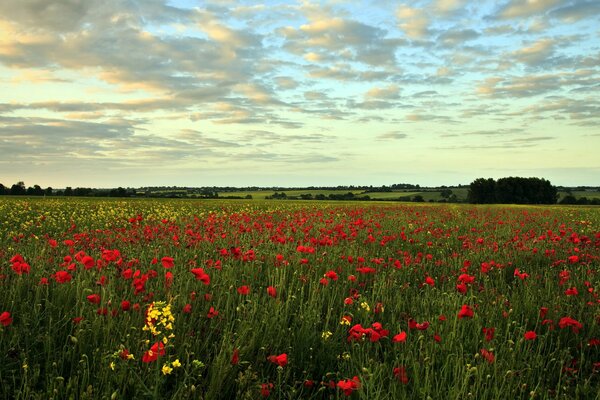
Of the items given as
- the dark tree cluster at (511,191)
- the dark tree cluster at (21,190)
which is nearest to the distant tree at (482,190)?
the dark tree cluster at (511,191)

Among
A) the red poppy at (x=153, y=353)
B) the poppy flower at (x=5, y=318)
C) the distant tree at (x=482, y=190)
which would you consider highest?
the distant tree at (x=482, y=190)

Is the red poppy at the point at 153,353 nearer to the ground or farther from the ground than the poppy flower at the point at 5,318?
nearer to the ground

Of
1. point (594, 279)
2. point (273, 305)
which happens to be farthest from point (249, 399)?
point (594, 279)

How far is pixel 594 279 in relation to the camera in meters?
6.40

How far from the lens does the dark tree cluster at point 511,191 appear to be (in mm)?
81275

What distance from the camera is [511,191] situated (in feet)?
269

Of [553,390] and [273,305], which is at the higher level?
[273,305]

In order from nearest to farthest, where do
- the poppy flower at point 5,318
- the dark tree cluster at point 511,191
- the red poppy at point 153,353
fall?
the red poppy at point 153,353 < the poppy flower at point 5,318 < the dark tree cluster at point 511,191

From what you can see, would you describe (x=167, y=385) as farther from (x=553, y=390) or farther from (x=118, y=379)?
(x=553, y=390)

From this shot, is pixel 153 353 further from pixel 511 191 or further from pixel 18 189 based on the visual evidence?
pixel 511 191

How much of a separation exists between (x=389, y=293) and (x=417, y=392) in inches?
96.2

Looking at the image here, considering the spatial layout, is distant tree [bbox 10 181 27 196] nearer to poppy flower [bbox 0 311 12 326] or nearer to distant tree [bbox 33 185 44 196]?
distant tree [bbox 33 185 44 196]

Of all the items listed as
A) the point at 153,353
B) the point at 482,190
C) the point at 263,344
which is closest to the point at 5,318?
the point at 153,353

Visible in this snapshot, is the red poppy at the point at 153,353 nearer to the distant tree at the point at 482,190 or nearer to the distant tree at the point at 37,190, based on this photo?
the distant tree at the point at 37,190
